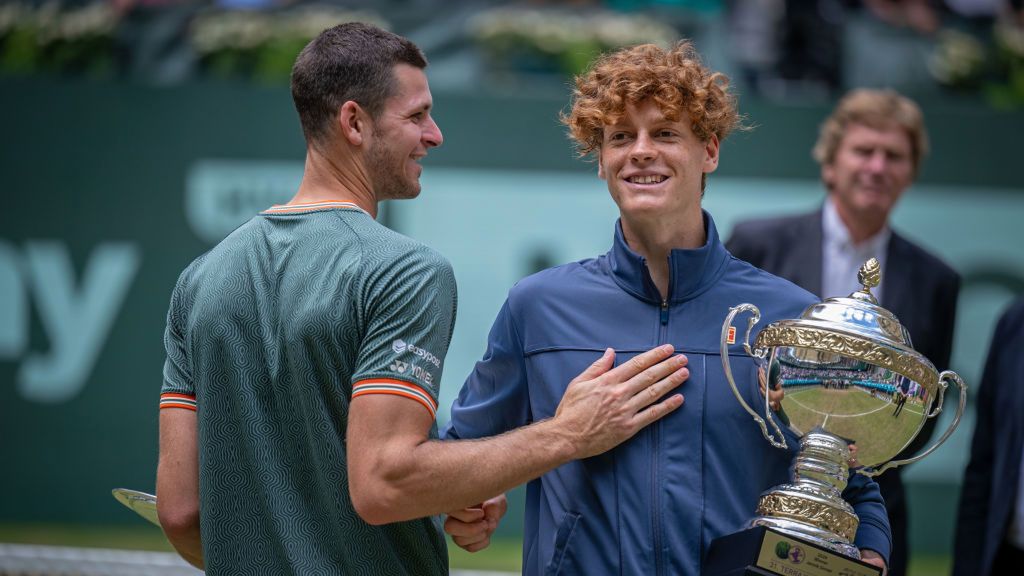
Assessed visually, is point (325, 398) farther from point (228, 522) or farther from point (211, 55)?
point (211, 55)

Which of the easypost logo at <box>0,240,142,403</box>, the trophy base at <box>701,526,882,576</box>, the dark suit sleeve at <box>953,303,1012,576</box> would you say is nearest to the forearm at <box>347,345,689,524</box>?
the trophy base at <box>701,526,882,576</box>

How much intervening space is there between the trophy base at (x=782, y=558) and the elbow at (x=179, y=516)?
1.02m

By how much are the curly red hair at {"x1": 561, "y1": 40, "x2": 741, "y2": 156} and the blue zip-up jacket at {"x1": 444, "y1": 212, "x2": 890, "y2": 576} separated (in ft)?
0.72

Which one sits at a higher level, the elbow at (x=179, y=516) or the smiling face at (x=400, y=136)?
the smiling face at (x=400, y=136)

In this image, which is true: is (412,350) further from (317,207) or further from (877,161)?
(877,161)

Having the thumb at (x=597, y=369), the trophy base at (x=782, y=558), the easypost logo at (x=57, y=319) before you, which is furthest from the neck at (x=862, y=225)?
the easypost logo at (x=57, y=319)

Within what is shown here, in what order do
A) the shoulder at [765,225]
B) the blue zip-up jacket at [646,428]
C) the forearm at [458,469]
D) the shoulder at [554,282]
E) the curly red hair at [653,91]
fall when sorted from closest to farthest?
the forearm at [458,469], the blue zip-up jacket at [646,428], the curly red hair at [653,91], the shoulder at [554,282], the shoulder at [765,225]

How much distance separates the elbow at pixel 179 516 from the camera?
240 centimetres

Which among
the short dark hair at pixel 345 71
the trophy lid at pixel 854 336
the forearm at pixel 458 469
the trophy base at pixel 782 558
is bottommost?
the trophy base at pixel 782 558

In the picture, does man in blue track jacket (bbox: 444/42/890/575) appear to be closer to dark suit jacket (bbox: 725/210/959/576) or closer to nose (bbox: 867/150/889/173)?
dark suit jacket (bbox: 725/210/959/576)

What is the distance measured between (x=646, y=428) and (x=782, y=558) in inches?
14.6

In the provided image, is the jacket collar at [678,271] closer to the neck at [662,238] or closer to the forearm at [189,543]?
the neck at [662,238]

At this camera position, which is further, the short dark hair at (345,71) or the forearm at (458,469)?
the short dark hair at (345,71)

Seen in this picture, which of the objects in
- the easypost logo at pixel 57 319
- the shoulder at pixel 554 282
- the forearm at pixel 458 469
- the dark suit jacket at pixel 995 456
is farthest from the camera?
the easypost logo at pixel 57 319
